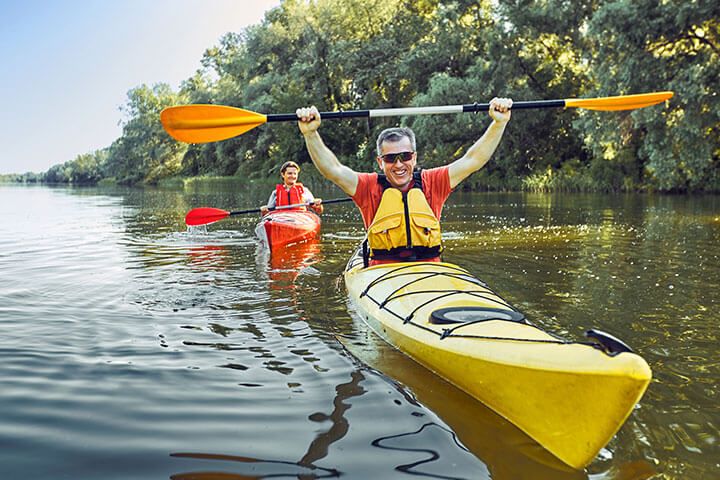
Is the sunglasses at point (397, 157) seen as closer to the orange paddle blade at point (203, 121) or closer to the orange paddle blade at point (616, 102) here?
the orange paddle blade at point (203, 121)

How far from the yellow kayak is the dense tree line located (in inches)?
541

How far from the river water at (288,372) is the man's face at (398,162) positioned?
110 cm

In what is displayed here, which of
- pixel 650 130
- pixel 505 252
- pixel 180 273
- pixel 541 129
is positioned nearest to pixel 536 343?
pixel 180 273

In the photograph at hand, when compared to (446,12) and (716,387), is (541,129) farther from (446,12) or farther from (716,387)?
Result: (716,387)

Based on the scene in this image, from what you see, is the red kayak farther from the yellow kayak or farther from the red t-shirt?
the yellow kayak

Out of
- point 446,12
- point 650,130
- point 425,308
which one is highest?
point 446,12

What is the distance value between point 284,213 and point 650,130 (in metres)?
11.9

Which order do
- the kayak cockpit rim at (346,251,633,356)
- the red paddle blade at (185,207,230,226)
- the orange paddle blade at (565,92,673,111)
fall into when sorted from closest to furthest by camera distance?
1. the kayak cockpit rim at (346,251,633,356)
2. the orange paddle blade at (565,92,673,111)
3. the red paddle blade at (185,207,230,226)

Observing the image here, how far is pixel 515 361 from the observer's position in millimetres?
2520

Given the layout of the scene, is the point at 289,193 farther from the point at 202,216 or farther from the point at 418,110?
the point at 418,110

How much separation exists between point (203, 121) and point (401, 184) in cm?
178

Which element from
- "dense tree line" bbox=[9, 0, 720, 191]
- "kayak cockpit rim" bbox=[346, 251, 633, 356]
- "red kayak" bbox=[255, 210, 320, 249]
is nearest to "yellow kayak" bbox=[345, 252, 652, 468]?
"kayak cockpit rim" bbox=[346, 251, 633, 356]

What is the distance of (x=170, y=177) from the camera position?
53156mm

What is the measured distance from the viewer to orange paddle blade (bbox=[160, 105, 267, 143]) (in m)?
4.85
